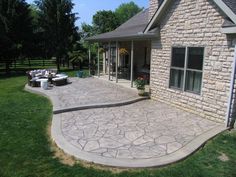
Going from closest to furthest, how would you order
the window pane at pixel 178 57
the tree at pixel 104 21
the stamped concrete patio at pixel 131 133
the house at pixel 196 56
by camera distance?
the stamped concrete patio at pixel 131 133 → the house at pixel 196 56 → the window pane at pixel 178 57 → the tree at pixel 104 21

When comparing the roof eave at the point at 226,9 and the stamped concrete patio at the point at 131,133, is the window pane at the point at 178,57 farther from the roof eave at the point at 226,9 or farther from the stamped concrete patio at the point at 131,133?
the roof eave at the point at 226,9

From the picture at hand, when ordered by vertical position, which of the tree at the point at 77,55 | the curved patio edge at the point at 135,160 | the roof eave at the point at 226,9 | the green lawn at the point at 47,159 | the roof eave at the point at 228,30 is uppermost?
the roof eave at the point at 226,9

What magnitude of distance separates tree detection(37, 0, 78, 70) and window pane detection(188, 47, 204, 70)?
1923 centimetres

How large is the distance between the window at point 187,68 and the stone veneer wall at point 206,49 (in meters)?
0.21

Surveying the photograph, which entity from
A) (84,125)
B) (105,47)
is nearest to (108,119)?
(84,125)

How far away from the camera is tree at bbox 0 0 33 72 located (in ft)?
77.3

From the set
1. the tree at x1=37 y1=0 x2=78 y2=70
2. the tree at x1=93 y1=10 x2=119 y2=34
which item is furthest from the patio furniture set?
the tree at x1=93 y1=10 x2=119 y2=34

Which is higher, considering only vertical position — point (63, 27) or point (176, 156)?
point (63, 27)

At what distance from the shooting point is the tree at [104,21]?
40781 millimetres

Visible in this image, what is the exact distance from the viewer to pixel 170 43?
934cm

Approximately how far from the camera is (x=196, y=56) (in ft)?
27.1

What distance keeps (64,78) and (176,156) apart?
35.9 feet

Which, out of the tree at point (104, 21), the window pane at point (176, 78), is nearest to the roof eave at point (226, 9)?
the window pane at point (176, 78)

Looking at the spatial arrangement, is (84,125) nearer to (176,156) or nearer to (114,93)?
(176,156)
